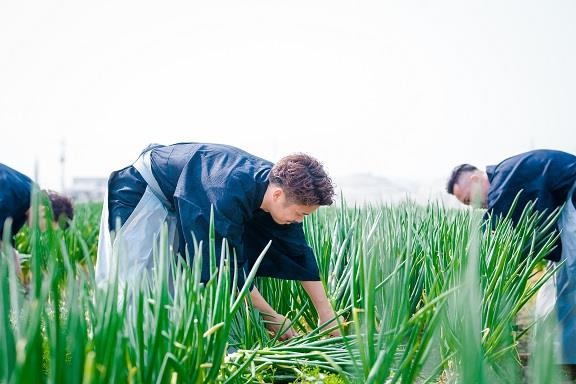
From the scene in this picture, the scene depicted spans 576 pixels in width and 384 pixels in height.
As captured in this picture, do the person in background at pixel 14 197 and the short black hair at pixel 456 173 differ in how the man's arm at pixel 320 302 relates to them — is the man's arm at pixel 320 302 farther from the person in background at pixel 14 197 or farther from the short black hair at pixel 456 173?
the person in background at pixel 14 197

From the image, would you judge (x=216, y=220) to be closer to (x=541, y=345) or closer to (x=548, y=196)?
(x=541, y=345)

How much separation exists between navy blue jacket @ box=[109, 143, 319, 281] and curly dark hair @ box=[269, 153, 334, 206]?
88 millimetres

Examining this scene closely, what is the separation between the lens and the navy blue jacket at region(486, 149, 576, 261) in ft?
9.06

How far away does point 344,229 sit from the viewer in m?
2.74

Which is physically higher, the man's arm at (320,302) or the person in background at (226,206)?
the person in background at (226,206)

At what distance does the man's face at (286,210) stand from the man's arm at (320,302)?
263mm

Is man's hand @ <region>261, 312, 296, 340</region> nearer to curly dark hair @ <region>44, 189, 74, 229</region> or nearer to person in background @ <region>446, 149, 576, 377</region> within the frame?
person in background @ <region>446, 149, 576, 377</region>

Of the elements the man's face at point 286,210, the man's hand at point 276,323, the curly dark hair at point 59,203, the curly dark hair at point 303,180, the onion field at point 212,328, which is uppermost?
the curly dark hair at point 303,180

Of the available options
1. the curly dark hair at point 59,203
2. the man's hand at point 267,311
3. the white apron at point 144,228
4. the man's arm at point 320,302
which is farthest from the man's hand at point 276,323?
the curly dark hair at point 59,203

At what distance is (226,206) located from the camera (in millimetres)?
1935

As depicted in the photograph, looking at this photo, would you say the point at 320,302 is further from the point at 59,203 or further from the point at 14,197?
the point at 59,203

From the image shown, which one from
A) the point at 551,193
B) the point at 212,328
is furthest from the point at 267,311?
the point at 551,193

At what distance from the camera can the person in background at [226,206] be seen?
6.40 feet

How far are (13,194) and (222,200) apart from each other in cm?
172
